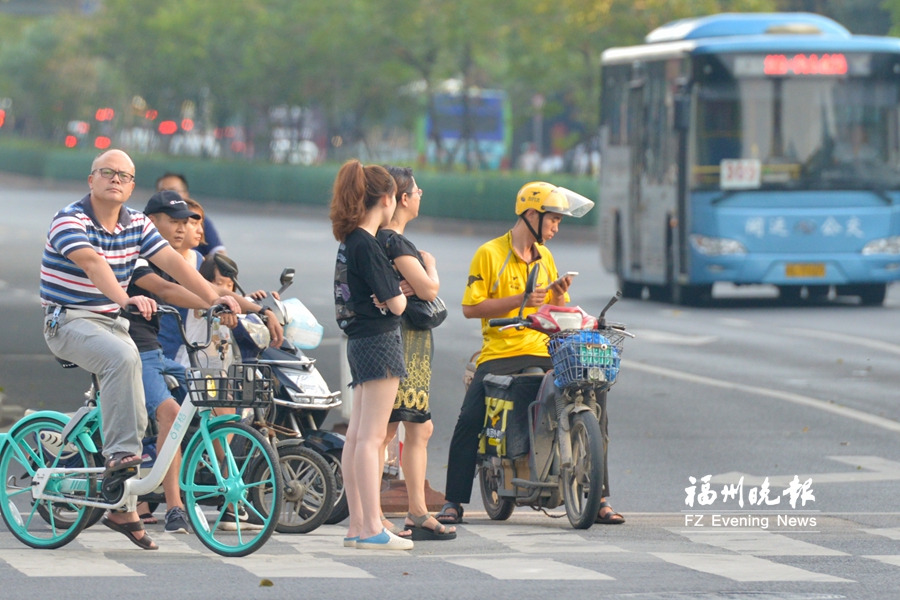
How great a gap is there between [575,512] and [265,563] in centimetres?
172

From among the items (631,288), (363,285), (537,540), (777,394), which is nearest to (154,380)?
(363,285)

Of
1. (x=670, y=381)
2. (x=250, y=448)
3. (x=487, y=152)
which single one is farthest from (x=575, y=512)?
(x=487, y=152)

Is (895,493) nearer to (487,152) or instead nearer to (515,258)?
(515,258)

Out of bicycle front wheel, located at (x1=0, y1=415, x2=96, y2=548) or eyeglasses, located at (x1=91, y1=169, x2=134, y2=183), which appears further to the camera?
bicycle front wheel, located at (x1=0, y1=415, x2=96, y2=548)

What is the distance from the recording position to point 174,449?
7551 millimetres

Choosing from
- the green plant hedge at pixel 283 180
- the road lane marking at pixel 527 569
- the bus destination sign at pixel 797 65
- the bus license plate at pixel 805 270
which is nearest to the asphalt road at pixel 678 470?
the road lane marking at pixel 527 569

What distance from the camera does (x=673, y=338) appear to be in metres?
18.2

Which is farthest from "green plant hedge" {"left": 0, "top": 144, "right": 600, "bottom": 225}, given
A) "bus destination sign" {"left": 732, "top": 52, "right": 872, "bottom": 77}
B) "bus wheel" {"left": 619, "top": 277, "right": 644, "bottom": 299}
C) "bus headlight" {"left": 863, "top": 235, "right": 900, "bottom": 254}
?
"bus headlight" {"left": 863, "top": 235, "right": 900, "bottom": 254}

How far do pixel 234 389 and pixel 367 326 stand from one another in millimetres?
666

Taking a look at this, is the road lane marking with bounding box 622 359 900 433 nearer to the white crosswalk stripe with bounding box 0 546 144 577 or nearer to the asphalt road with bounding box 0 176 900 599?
the asphalt road with bounding box 0 176 900 599

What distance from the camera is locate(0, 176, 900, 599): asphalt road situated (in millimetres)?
6828

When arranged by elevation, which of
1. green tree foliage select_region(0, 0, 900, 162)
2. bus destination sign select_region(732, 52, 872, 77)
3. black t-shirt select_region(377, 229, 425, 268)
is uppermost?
green tree foliage select_region(0, 0, 900, 162)

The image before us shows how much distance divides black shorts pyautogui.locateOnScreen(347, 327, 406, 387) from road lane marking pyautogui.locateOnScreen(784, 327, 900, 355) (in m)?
9.95

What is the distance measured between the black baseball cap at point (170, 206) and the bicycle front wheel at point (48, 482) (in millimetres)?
1106
